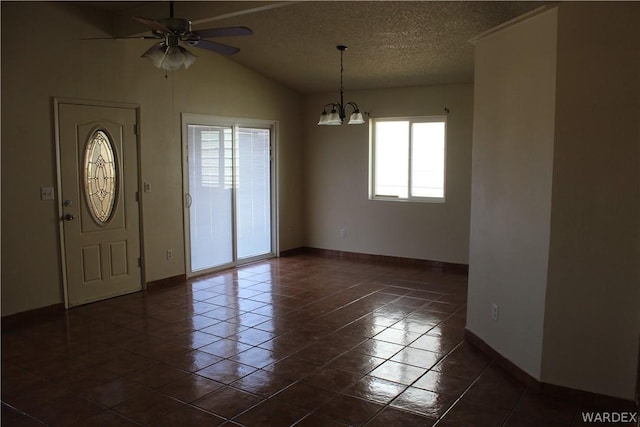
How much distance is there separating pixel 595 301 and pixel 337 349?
6.20ft

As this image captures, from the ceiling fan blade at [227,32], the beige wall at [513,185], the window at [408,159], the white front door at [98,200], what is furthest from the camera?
the window at [408,159]

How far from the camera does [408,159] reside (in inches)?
286

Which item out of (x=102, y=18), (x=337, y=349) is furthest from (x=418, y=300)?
(x=102, y=18)

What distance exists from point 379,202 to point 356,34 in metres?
2.79

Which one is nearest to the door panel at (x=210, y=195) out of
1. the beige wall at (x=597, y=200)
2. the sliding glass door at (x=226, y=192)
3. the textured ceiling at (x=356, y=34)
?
the sliding glass door at (x=226, y=192)

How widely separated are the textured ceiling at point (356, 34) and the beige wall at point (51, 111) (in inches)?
15.3

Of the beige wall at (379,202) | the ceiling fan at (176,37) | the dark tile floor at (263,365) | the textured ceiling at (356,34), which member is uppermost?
the textured ceiling at (356,34)

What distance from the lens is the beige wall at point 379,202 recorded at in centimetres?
681

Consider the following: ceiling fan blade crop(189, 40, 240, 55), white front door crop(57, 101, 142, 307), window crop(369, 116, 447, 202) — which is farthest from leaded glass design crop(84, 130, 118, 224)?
window crop(369, 116, 447, 202)

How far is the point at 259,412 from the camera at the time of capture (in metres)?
3.10

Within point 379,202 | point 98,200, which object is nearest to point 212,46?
point 98,200

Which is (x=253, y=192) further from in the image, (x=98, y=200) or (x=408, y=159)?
(x=98, y=200)

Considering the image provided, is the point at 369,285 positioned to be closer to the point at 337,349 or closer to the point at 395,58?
the point at 337,349

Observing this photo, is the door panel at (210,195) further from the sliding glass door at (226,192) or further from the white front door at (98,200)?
the white front door at (98,200)
